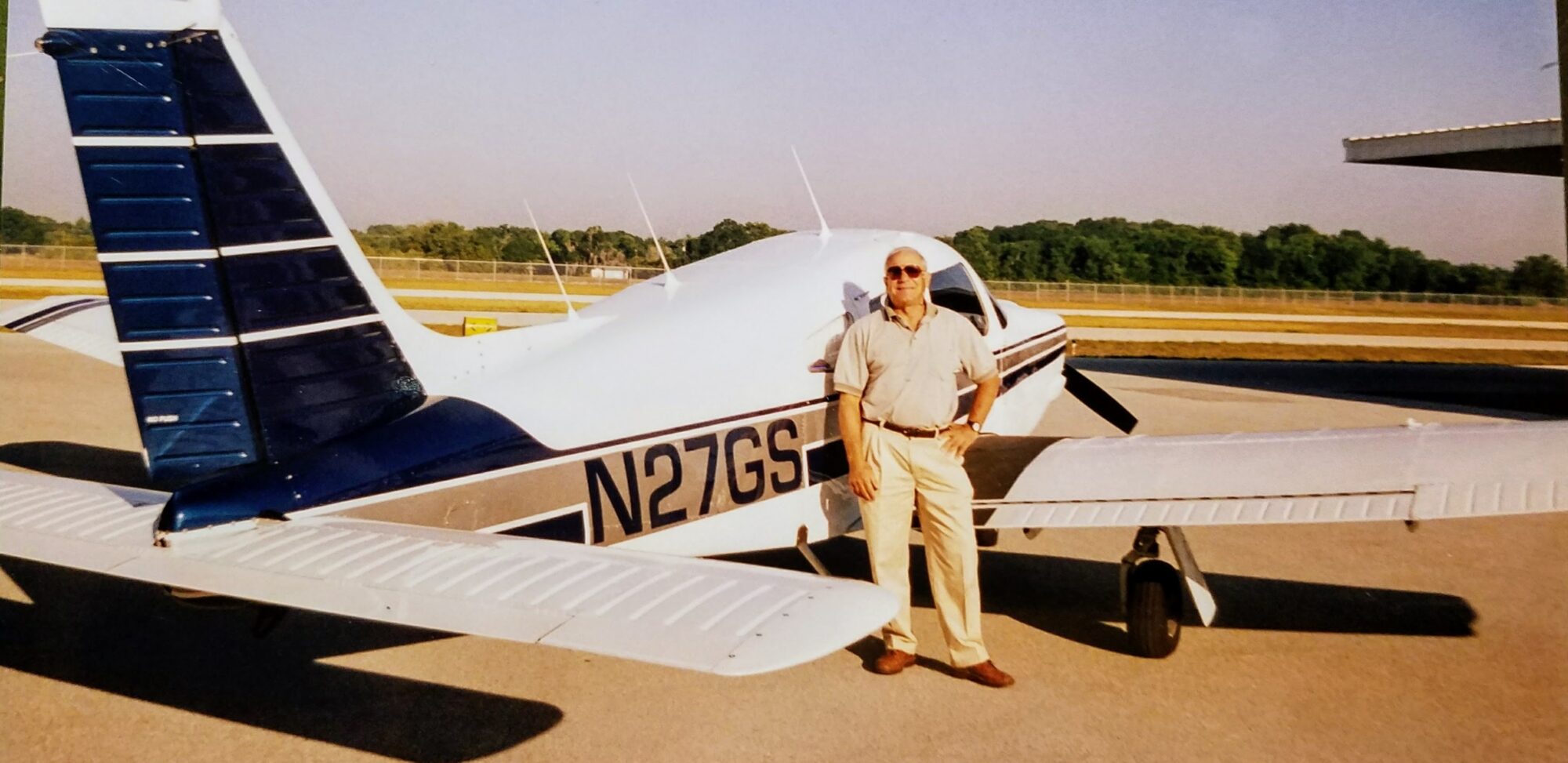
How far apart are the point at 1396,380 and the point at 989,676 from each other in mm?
19590

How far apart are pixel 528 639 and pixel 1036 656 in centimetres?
355

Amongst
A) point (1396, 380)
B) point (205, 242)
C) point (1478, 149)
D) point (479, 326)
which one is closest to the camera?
point (205, 242)

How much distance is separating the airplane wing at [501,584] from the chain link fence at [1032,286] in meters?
37.9

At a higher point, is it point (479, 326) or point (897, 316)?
point (897, 316)

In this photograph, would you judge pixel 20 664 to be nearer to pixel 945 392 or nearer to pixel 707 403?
pixel 707 403

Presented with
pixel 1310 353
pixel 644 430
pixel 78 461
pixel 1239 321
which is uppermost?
pixel 644 430

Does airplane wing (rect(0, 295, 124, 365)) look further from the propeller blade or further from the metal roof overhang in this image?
the metal roof overhang

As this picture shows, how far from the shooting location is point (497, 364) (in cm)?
485

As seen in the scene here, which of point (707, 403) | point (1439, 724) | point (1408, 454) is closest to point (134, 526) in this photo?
point (707, 403)

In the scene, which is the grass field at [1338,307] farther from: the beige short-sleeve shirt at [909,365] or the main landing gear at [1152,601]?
the beige short-sleeve shirt at [909,365]

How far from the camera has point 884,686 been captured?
5.03 metres

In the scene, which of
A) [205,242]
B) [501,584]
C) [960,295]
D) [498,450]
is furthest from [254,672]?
[960,295]

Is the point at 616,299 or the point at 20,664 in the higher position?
the point at 616,299

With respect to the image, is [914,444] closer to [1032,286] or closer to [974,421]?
[974,421]
